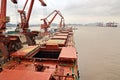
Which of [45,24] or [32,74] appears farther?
[45,24]

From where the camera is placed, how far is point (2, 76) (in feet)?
18.5

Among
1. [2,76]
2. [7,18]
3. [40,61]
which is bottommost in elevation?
[40,61]

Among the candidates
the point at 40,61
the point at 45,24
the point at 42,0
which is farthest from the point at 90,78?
the point at 45,24

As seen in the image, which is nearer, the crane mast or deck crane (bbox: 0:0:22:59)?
deck crane (bbox: 0:0:22:59)

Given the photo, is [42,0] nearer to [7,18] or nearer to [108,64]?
[7,18]

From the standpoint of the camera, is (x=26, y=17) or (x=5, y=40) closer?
(x=5, y=40)

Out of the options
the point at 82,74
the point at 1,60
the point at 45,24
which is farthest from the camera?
the point at 45,24

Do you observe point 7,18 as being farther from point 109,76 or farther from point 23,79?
point 109,76

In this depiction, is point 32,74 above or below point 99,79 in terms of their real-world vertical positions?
above

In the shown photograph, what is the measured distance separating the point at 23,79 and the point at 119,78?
13856 millimetres

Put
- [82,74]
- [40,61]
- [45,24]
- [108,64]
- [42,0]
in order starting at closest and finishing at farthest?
[40,61] → [82,74] → [42,0] → [108,64] → [45,24]

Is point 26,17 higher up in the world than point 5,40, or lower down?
higher up

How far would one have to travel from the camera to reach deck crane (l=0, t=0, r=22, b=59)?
10.1 metres

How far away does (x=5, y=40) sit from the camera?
10289 millimetres
